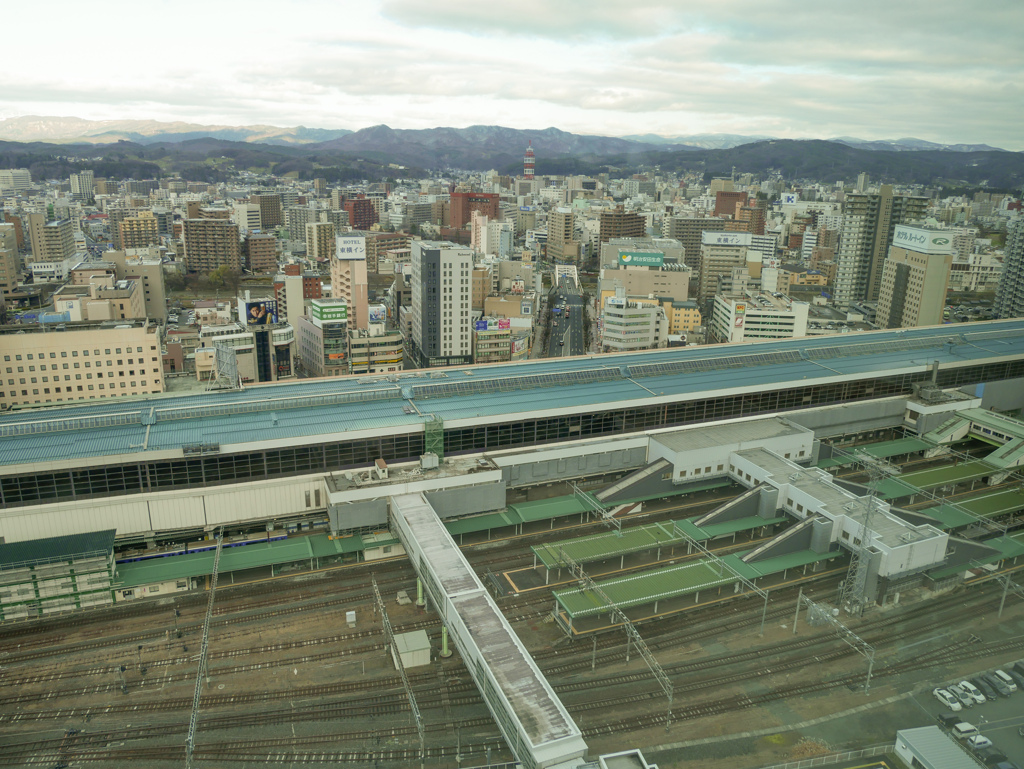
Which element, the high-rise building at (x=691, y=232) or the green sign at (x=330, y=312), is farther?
the high-rise building at (x=691, y=232)

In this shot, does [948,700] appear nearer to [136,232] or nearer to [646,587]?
[646,587]

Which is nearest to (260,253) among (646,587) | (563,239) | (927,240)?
(563,239)

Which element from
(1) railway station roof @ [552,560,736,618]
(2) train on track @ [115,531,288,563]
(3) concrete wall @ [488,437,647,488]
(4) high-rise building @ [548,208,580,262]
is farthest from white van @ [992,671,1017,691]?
(4) high-rise building @ [548,208,580,262]

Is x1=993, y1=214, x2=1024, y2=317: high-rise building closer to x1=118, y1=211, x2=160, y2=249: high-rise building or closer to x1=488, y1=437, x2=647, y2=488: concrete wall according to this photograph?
x1=488, y1=437, x2=647, y2=488: concrete wall

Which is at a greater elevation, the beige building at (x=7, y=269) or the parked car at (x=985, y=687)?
the beige building at (x=7, y=269)

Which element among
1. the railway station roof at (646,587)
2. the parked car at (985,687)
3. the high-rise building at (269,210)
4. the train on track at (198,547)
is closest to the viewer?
the parked car at (985,687)

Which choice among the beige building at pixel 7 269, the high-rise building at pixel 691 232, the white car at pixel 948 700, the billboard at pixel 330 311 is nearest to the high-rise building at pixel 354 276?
the billboard at pixel 330 311

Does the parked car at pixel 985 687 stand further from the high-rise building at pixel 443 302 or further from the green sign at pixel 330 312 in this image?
the green sign at pixel 330 312
